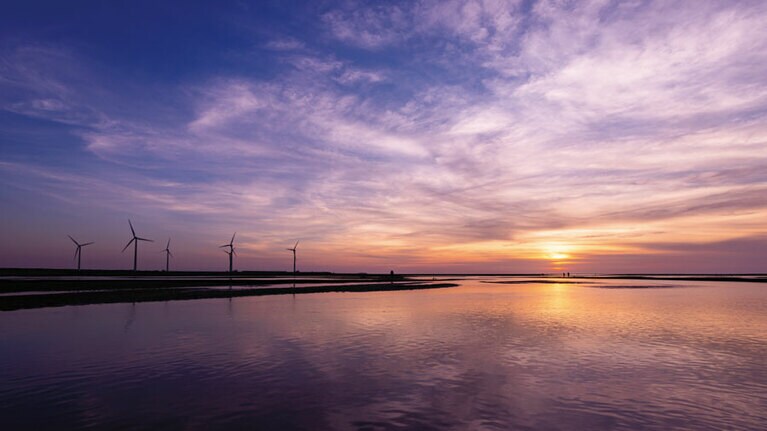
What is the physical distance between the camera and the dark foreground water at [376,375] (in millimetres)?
13438

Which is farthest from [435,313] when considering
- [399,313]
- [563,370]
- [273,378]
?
[273,378]

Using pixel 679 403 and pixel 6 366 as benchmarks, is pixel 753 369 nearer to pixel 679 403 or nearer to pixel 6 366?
pixel 679 403

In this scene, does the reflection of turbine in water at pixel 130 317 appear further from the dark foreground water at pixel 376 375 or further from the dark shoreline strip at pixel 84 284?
the dark shoreline strip at pixel 84 284

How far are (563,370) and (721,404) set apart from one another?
5.79 metres

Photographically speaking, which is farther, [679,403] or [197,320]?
[197,320]

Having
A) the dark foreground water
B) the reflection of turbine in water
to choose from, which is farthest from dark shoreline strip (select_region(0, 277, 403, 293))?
the dark foreground water

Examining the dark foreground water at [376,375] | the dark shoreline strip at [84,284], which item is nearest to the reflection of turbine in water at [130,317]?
the dark foreground water at [376,375]

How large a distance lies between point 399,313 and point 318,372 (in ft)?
80.1

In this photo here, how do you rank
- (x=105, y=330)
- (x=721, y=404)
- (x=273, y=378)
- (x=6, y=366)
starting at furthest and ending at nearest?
(x=105, y=330)
(x=6, y=366)
(x=273, y=378)
(x=721, y=404)

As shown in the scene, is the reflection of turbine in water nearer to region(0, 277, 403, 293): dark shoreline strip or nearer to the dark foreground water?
the dark foreground water

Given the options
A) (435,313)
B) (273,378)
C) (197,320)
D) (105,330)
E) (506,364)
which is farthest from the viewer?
(435,313)

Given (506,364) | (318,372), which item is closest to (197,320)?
(318,372)

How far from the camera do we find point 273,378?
17969 millimetres

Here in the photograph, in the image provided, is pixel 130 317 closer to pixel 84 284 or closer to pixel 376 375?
pixel 376 375
